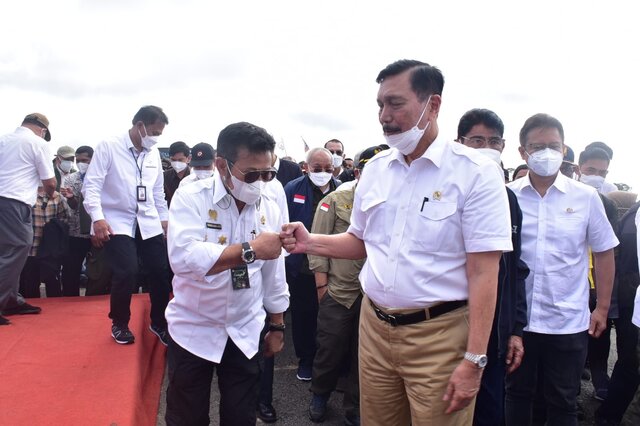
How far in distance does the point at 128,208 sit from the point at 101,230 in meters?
0.34

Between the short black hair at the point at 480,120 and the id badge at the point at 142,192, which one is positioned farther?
the id badge at the point at 142,192


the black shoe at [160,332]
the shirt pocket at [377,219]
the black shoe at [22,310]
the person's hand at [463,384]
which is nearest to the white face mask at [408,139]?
the shirt pocket at [377,219]

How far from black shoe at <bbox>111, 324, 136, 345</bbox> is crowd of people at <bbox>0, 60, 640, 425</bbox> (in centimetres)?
1

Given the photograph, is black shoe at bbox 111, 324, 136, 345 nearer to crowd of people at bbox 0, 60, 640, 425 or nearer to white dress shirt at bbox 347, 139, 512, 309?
crowd of people at bbox 0, 60, 640, 425

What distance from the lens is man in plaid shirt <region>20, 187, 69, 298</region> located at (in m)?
5.39

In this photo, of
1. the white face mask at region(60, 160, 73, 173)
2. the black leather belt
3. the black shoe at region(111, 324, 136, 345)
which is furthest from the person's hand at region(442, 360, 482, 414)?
the white face mask at region(60, 160, 73, 173)

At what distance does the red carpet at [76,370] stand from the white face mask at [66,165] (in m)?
3.31

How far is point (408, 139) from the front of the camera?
2.01 m

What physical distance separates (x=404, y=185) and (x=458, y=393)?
35.3 inches

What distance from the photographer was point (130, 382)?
323 cm

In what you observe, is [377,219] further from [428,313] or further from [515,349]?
[515,349]

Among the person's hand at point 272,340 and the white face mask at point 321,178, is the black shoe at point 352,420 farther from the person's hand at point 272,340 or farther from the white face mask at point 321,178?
the white face mask at point 321,178

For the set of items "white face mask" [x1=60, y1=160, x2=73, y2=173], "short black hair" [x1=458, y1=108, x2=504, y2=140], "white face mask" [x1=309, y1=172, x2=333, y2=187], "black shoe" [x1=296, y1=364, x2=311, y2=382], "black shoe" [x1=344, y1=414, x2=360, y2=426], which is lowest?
"black shoe" [x1=296, y1=364, x2=311, y2=382]

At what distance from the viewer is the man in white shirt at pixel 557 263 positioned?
2822 mm
